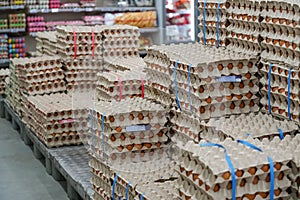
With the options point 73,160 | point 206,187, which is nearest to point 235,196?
point 206,187

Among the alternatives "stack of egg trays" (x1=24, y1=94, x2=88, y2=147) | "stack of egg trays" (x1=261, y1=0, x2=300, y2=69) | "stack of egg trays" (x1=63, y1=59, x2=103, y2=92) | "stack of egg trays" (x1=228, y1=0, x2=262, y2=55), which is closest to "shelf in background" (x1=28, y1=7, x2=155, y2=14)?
"stack of egg trays" (x1=63, y1=59, x2=103, y2=92)

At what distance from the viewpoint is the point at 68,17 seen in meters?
14.0

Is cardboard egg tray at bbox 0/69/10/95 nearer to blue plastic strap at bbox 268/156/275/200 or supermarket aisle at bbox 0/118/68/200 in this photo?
supermarket aisle at bbox 0/118/68/200

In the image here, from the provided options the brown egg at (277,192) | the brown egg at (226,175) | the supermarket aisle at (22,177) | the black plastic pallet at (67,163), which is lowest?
the supermarket aisle at (22,177)

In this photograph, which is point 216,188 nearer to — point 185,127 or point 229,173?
point 229,173

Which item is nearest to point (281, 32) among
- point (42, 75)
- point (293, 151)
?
point (293, 151)

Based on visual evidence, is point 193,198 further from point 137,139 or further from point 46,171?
point 46,171

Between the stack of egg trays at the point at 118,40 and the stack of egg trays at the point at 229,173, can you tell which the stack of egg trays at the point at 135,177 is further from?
the stack of egg trays at the point at 118,40

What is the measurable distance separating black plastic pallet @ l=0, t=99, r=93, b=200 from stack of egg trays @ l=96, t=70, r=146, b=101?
852 millimetres

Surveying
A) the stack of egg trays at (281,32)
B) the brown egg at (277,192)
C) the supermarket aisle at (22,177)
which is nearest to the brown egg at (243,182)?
the brown egg at (277,192)

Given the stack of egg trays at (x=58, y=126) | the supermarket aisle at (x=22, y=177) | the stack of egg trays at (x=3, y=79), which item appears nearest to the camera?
the supermarket aisle at (x=22, y=177)

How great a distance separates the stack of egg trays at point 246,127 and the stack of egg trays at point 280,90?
78mm

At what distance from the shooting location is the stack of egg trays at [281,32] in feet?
15.4

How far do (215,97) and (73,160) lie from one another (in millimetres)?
2715
